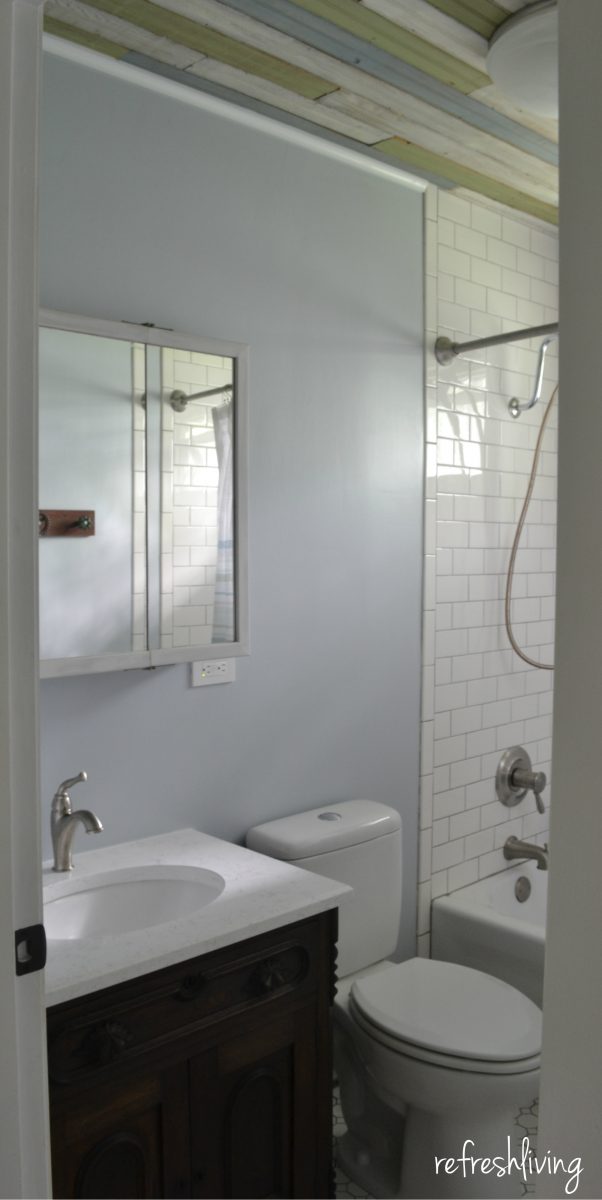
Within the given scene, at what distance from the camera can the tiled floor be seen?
7.50ft

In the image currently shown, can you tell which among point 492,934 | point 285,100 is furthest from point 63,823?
point 285,100

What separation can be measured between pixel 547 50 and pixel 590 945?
6.57ft

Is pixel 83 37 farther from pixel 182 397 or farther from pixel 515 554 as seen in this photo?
pixel 515 554

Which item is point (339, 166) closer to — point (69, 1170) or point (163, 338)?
point (163, 338)

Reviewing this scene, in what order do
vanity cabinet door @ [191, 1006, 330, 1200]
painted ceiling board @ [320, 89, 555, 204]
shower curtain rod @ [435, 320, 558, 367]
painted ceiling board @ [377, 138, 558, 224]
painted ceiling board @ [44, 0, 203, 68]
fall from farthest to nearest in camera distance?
shower curtain rod @ [435, 320, 558, 367] → painted ceiling board @ [377, 138, 558, 224] → painted ceiling board @ [320, 89, 555, 204] → painted ceiling board @ [44, 0, 203, 68] → vanity cabinet door @ [191, 1006, 330, 1200]

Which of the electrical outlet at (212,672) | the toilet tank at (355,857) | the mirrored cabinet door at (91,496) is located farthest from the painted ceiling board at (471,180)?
the toilet tank at (355,857)

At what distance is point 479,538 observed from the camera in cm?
316

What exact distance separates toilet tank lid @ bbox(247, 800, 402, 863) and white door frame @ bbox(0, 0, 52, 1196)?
1.13 metres

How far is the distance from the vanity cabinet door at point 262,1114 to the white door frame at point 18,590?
0.61 metres

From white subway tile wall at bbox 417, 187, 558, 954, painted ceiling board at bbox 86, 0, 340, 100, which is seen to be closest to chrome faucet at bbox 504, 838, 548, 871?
white subway tile wall at bbox 417, 187, 558, 954

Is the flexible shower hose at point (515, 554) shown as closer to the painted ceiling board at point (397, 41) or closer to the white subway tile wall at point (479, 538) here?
the white subway tile wall at point (479, 538)

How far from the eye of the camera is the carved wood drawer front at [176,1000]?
1.56 m

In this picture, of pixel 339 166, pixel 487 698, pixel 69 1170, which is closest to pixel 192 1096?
pixel 69 1170

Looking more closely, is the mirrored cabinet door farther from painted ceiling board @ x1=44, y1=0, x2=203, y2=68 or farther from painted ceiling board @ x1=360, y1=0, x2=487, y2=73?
painted ceiling board @ x1=360, y1=0, x2=487, y2=73
